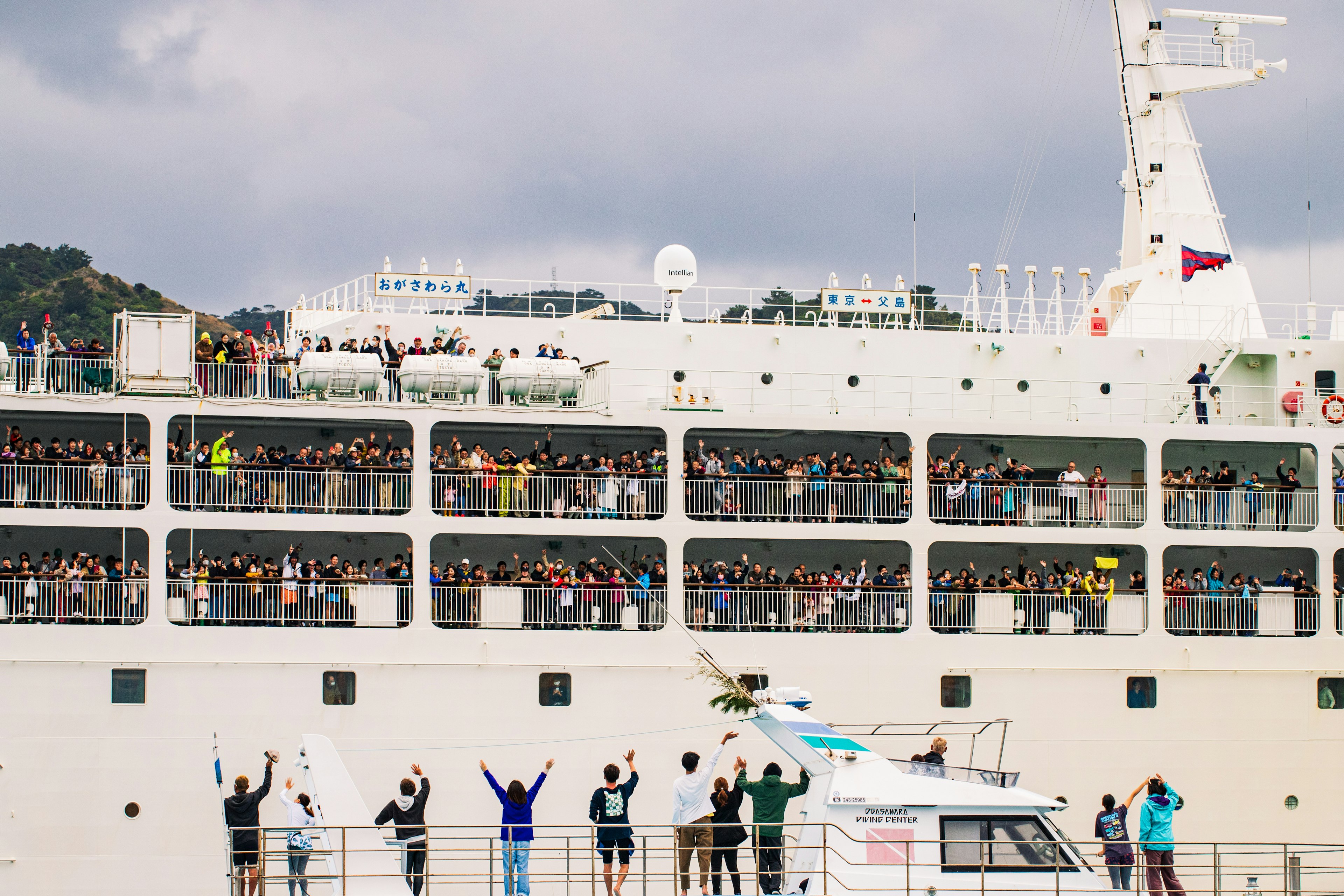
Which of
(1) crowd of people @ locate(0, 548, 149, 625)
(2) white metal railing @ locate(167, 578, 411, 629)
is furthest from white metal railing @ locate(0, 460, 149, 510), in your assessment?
(2) white metal railing @ locate(167, 578, 411, 629)

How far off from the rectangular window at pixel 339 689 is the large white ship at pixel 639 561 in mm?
53

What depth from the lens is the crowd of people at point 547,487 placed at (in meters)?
25.5

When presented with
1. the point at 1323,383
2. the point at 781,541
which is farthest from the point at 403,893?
the point at 1323,383

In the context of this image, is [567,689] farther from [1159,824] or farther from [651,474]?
[1159,824]

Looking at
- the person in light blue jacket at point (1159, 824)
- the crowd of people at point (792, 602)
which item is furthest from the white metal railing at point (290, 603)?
the person in light blue jacket at point (1159, 824)

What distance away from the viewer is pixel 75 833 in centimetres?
2312

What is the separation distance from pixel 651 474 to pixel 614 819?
8.59 m

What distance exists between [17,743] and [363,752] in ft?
18.2

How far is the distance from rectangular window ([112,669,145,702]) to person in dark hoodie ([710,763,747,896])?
10656 mm

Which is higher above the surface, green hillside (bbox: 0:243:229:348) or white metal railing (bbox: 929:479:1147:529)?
green hillside (bbox: 0:243:229:348)

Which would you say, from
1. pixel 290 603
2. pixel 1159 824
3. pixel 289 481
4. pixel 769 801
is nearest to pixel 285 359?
pixel 289 481

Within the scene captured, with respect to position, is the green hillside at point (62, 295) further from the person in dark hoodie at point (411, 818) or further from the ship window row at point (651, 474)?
the person in dark hoodie at point (411, 818)

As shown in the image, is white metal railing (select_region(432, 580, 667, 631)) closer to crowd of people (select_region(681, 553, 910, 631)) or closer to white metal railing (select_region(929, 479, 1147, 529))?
crowd of people (select_region(681, 553, 910, 631))

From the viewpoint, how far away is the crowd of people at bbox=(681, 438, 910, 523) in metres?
26.0
